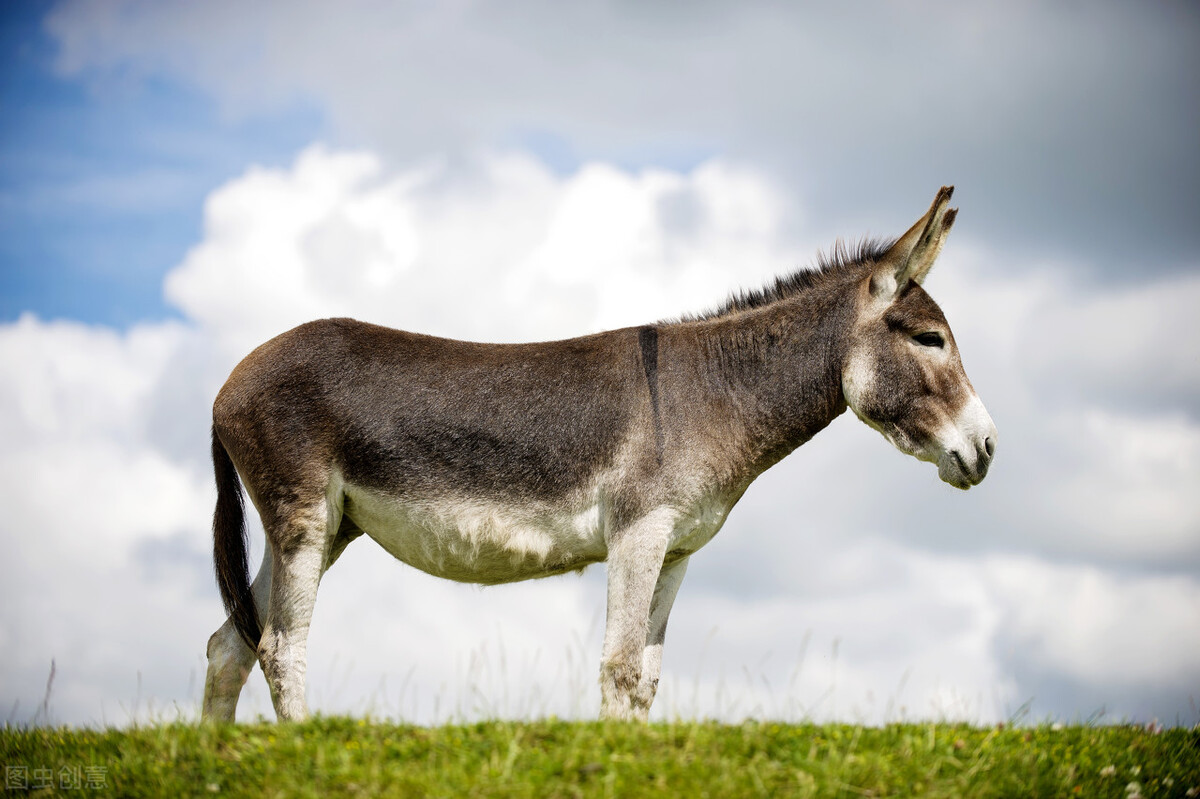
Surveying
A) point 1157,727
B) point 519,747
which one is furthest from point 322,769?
point 1157,727

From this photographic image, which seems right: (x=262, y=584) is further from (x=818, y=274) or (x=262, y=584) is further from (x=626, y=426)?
(x=818, y=274)

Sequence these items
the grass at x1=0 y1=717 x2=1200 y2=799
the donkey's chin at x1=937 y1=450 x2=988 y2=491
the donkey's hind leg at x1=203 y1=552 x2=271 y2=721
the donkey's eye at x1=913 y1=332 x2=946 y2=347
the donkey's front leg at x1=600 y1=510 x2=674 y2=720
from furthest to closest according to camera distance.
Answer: the donkey's hind leg at x1=203 y1=552 x2=271 y2=721
the donkey's eye at x1=913 y1=332 x2=946 y2=347
the donkey's chin at x1=937 y1=450 x2=988 y2=491
the donkey's front leg at x1=600 y1=510 x2=674 y2=720
the grass at x1=0 y1=717 x2=1200 y2=799

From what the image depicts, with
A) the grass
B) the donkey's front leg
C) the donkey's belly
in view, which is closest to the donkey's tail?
the donkey's belly

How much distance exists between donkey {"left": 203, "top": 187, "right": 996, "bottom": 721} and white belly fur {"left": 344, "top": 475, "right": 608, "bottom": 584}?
16mm

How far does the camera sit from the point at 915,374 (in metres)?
8.19

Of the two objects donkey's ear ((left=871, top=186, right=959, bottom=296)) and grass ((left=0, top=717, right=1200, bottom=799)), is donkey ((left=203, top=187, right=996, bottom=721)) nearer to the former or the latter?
donkey's ear ((left=871, top=186, right=959, bottom=296))

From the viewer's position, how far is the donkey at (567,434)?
802 centimetres

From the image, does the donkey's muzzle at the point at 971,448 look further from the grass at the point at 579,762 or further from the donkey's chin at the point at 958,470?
the grass at the point at 579,762

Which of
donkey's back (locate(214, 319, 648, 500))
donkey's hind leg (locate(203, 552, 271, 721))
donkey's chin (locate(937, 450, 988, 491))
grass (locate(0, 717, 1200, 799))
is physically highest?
donkey's back (locate(214, 319, 648, 500))

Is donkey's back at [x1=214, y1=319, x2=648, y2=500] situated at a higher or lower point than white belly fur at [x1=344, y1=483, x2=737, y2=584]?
higher

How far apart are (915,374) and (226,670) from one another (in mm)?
A: 6314

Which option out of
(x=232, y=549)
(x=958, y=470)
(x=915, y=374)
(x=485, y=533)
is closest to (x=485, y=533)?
(x=485, y=533)

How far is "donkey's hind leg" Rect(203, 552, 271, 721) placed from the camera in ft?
28.0

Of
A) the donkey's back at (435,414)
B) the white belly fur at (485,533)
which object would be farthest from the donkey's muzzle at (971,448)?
the white belly fur at (485,533)
